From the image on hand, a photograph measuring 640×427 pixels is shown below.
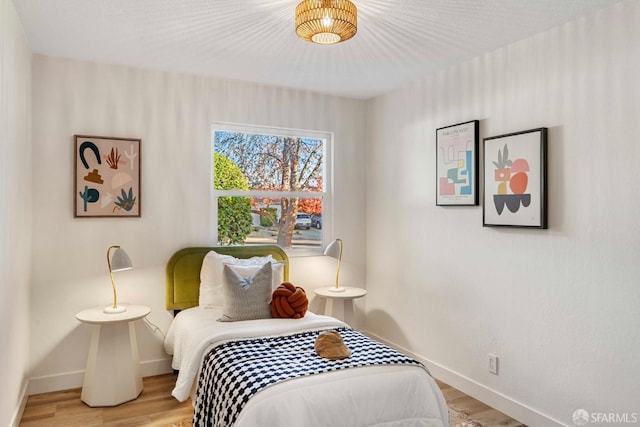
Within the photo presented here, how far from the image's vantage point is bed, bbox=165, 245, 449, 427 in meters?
2.00

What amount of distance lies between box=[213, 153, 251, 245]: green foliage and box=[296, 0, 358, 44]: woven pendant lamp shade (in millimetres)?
1927

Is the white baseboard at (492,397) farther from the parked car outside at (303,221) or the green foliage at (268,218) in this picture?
the green foliage at (268,218)

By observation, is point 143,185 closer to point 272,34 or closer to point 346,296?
point 272,34

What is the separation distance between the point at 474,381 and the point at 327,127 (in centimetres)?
259

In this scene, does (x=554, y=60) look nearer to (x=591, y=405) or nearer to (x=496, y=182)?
(x=496, y=182)

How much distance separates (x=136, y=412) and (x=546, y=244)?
2.89 m

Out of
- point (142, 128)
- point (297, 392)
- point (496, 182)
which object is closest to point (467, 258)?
point (496, 182)

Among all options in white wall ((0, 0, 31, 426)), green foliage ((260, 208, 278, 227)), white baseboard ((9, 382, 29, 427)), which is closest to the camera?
white wall ((0, 0, 31, 426))

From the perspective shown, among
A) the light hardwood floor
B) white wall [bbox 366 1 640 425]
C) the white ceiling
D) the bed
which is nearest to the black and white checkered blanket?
the bed

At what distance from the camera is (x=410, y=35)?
9.18 ft

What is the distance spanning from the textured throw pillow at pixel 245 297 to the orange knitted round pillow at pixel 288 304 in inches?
2.4

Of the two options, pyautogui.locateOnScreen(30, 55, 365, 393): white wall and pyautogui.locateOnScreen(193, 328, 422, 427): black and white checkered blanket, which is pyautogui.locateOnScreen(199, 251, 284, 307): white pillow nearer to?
pyautogui.locateOnScreen(30, 55, 365, 393): white wall

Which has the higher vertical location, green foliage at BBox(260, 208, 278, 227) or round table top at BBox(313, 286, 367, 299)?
green foliage at BBox(260, 208, 278, 227)

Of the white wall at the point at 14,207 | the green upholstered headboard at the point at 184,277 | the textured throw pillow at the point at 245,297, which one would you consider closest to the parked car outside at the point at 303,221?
the green upholstered headboard at the point at 184,277
